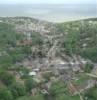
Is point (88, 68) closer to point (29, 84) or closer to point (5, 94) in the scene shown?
point (29, 84)

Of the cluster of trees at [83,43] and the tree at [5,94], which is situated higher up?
the cluster of trees at [83,43]

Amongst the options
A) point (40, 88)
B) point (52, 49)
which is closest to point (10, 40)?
point (52, 49)

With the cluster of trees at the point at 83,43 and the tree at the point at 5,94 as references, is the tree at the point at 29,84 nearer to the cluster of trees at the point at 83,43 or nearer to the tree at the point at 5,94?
the tree at the point at 5,94

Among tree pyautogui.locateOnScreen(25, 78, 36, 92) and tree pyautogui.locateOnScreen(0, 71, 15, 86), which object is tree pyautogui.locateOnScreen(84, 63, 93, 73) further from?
tree pyautogui.locateOnScreen(0, 71, 15, 86)

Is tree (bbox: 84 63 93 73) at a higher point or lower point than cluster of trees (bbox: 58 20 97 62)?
lower

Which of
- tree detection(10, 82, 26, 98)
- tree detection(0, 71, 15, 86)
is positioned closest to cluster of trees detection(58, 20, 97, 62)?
tree detection(0, 71, 15, 86)

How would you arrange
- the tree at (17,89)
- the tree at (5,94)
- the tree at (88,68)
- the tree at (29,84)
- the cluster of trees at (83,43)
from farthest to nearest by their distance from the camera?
the cluster of trees at (83,43)
the tree at (88,68)
the tree at (29,84)
the tree at (17,89)
the tree at (5,94)

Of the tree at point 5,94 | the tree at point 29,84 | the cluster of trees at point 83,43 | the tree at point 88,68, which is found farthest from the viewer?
the cluster of trees at point 83,43

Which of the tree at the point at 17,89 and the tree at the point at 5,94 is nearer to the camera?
the tree at the point at 5,94

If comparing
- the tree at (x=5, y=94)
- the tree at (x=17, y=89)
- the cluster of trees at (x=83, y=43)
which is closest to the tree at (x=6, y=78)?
the tree at (x=17, y=89)

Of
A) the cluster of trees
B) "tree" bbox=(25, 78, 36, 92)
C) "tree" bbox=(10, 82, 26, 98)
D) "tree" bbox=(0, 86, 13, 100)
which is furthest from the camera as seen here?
the cluster of trees

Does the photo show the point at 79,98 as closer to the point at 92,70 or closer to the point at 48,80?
the point at 48,80
